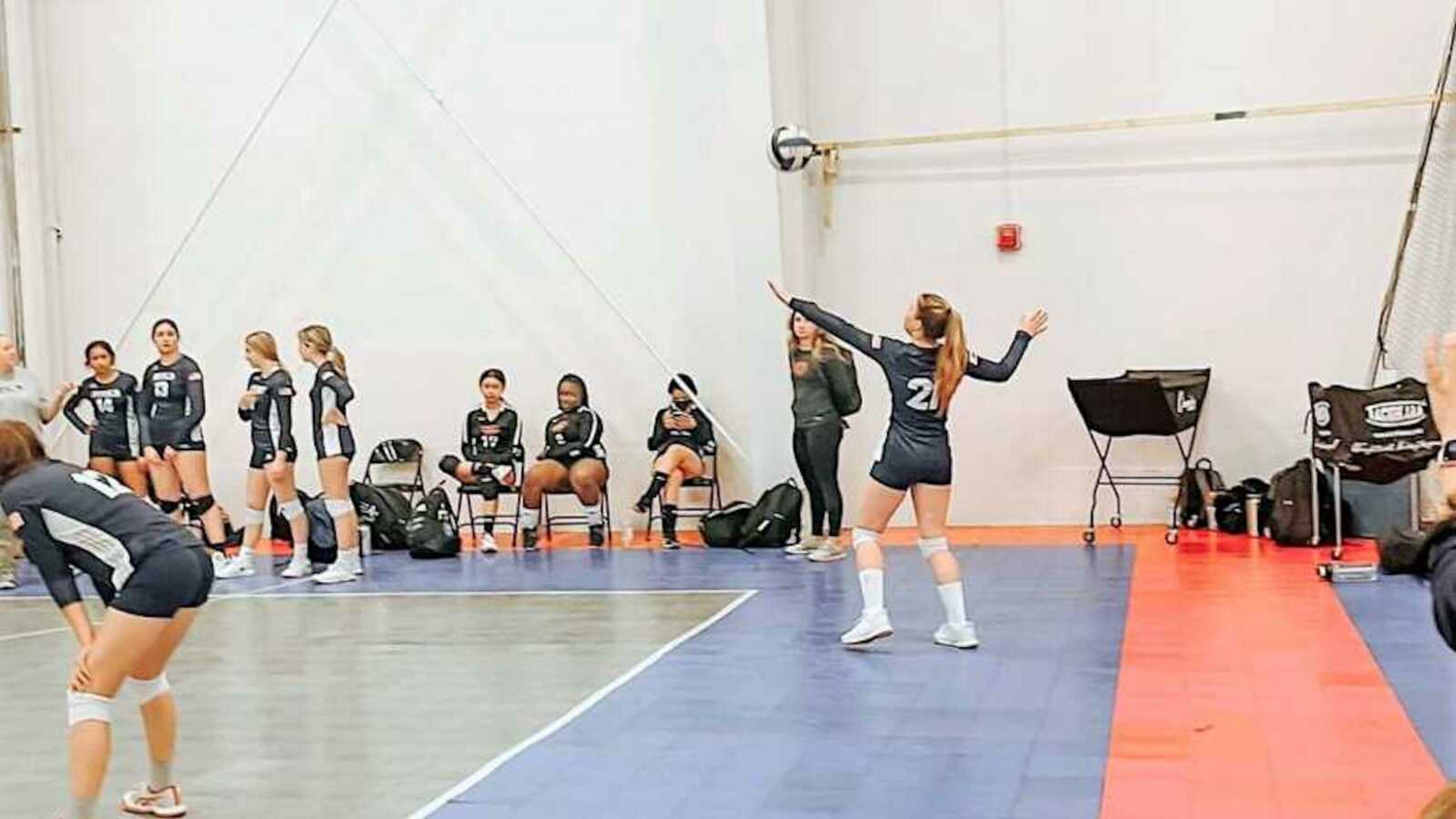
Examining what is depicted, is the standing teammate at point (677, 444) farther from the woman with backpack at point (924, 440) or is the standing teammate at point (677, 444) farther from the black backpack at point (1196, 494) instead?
the woman with backpack at point (924, 440)

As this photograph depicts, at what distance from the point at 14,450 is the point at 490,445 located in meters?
7.73

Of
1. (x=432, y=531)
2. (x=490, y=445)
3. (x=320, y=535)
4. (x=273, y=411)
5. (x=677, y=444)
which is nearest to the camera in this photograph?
(x=273, y=411)

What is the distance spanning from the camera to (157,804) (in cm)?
529

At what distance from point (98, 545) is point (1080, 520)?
8.93m

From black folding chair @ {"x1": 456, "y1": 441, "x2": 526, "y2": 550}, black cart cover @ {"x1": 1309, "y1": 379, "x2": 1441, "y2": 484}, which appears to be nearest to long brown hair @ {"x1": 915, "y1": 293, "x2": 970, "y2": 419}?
black cart cover @ {"x1": 1309, "y1": 379, "x2": 1441, "y2": 484}

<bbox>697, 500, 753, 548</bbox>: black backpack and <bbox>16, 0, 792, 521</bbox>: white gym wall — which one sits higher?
<bbox>16, 0, 792, 521</bbox>: white gym wall

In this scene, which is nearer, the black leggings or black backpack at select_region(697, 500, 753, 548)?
the black leggings

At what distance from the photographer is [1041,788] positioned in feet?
16.9

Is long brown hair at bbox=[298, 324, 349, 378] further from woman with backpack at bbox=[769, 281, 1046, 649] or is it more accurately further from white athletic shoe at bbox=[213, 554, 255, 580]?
woman with backpack at bbox=[769, 281, 1046, 649]

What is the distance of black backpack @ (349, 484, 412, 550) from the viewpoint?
1230 centimetres

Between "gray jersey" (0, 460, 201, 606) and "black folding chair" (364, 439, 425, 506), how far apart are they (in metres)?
8.51

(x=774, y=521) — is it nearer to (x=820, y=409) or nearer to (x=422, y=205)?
(x=820, y=409)

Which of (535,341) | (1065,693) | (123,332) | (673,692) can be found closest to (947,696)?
(1065,693)

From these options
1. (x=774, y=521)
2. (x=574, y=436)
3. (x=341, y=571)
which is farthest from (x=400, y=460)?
(x=774, y=521)
